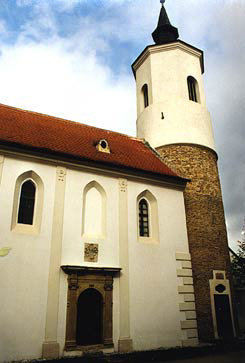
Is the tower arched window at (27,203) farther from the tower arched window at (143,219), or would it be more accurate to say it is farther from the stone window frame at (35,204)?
the tower arched window at (143,219)

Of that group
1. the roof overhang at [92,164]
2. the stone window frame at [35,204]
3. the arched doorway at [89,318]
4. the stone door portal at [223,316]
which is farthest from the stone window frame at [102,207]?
the stone door portal at [223,316]

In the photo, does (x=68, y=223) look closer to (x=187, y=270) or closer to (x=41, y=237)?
(x=41, y=237)

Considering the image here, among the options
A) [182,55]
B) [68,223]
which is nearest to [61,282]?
[68,223]

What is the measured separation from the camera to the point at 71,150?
1323 cm

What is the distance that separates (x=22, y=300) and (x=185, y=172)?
31.5 feet

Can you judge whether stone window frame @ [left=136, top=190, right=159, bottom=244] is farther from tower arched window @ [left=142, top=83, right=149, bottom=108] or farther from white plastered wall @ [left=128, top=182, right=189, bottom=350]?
tower arched window @ [left=142, top=83, right=149, bottom=108]

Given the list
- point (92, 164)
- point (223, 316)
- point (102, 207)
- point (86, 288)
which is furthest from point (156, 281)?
point (92, 164)

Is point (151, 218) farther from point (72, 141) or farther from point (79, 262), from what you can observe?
point (72, 141)

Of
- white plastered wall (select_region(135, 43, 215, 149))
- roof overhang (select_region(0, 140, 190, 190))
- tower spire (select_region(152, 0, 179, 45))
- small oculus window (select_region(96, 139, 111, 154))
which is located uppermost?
tower spire (select_region(152, 0, 179, 45))

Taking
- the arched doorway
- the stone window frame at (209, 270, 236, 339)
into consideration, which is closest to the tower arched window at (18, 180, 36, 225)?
the arched doorway

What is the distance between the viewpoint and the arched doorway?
1082 centimetres

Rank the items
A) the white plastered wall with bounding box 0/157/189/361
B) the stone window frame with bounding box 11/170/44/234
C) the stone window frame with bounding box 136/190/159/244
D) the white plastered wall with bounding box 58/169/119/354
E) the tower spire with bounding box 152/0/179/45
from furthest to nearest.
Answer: the tower spire with bounding box 152/0/179/45 < the stone window frame with bounding box 136/190/159/244 < the white plastered wall with bounding box 58/169/119/354 < the stone window frame with bounding box 11/170/44/234 < the white plastered wall with bounding box 0/157/189/361

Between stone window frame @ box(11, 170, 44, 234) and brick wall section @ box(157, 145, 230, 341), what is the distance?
6898 mm

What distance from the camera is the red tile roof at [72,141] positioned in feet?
41.3
